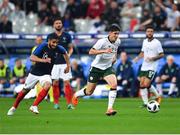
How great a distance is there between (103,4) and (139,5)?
1485 millimetres

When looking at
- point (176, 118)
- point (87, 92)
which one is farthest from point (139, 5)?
point (176, 118)

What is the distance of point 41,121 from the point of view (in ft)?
55.3

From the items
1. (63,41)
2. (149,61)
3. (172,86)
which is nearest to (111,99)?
(63,41)

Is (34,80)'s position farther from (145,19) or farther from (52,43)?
(145,19)

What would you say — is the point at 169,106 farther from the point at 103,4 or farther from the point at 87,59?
the point at 103,4

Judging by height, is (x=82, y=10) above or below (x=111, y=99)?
above

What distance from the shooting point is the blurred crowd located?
2927 cm

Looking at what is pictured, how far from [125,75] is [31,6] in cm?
658

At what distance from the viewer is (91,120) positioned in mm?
17203

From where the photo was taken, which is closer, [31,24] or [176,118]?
[176,118]

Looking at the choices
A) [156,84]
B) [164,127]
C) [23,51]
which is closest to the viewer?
[164,127]

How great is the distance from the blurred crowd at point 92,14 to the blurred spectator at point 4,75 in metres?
2.05

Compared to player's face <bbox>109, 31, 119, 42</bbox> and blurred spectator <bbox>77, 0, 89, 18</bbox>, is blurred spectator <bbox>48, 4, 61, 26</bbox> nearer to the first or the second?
blurred spectator <bbox>77, 0, 89, 18</bbox>

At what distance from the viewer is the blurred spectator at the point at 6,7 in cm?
3154
